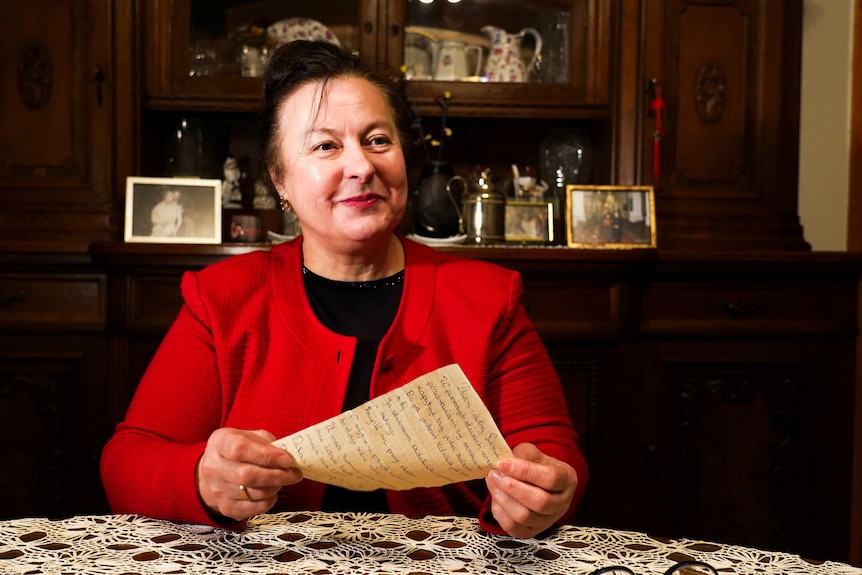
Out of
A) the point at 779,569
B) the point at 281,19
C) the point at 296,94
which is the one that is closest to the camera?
the point at 779,569

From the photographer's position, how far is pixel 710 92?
246 centimetres

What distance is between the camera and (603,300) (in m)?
2.29

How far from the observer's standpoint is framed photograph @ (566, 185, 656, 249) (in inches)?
94.2

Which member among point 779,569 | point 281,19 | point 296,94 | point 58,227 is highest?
point 281,19

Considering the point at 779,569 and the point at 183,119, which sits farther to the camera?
the point at 183,119

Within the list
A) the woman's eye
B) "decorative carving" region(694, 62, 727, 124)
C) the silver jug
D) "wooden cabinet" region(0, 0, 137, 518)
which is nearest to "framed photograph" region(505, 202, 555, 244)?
the silver jug

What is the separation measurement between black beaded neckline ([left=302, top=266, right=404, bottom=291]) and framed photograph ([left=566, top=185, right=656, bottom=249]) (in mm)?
1078

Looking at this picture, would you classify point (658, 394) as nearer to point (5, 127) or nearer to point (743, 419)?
point (743, 419)

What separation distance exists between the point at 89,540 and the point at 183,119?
6.25 feet

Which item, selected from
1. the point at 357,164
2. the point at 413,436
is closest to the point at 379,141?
the point at 357,164

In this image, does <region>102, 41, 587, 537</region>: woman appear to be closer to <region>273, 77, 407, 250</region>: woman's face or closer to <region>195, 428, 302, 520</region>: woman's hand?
<region>273, 77, 407, 250</region>: woman's face

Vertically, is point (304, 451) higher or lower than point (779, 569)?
higher

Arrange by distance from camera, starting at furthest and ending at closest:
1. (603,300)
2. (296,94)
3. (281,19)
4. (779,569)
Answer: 1. (281,19)
2. (603,300)
3. (296,94)
4. (779,569)

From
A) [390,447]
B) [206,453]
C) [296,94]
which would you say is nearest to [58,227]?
[296,94]
